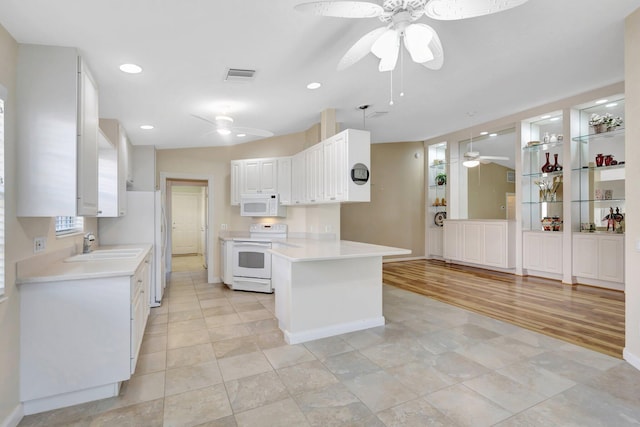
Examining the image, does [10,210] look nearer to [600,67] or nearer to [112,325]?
[112,325]

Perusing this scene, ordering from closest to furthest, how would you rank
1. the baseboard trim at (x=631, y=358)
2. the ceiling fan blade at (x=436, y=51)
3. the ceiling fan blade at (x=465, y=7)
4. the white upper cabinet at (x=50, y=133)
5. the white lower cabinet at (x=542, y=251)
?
the ceiling fan blade at (x=465, y=7) < the white upper cabinet at (x=50, y=133) < the ceiling fan blade at (x=436, y=51) < the baseboard trim at (x=631, y=358) < the white lower cabinet at (x=542, y=251)

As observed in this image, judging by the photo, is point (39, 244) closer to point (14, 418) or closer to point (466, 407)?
point (14, 418)

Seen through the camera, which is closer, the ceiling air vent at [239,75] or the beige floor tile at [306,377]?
the beige floor tile at [306,377]

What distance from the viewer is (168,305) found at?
4.29m

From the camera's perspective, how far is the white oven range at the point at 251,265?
4.94 m

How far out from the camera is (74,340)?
6.77 ft

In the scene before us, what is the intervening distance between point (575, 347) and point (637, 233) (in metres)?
1.12

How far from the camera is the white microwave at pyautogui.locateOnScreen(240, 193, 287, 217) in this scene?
5387 mm

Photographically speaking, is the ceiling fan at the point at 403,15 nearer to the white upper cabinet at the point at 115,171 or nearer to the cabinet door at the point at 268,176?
the white upper cabinet at the point at 115,171

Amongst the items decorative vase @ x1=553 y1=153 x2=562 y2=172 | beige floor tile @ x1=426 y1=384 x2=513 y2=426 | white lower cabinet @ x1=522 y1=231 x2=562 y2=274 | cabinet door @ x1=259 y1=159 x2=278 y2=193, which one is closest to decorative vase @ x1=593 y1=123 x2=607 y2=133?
decorative vase @ x1=553 y1=153 x2=562 y2=172

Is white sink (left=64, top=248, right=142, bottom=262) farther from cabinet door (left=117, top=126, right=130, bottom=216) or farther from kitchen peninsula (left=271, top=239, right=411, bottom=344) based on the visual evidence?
kitchen peninsula (left=271, top=239, right=411, bottom=344)

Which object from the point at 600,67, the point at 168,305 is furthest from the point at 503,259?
the point at 168,305

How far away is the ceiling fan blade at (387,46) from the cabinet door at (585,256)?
4.65 metres

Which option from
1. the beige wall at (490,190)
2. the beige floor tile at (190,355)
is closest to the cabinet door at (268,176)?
the beige floor tile at (190,355)
